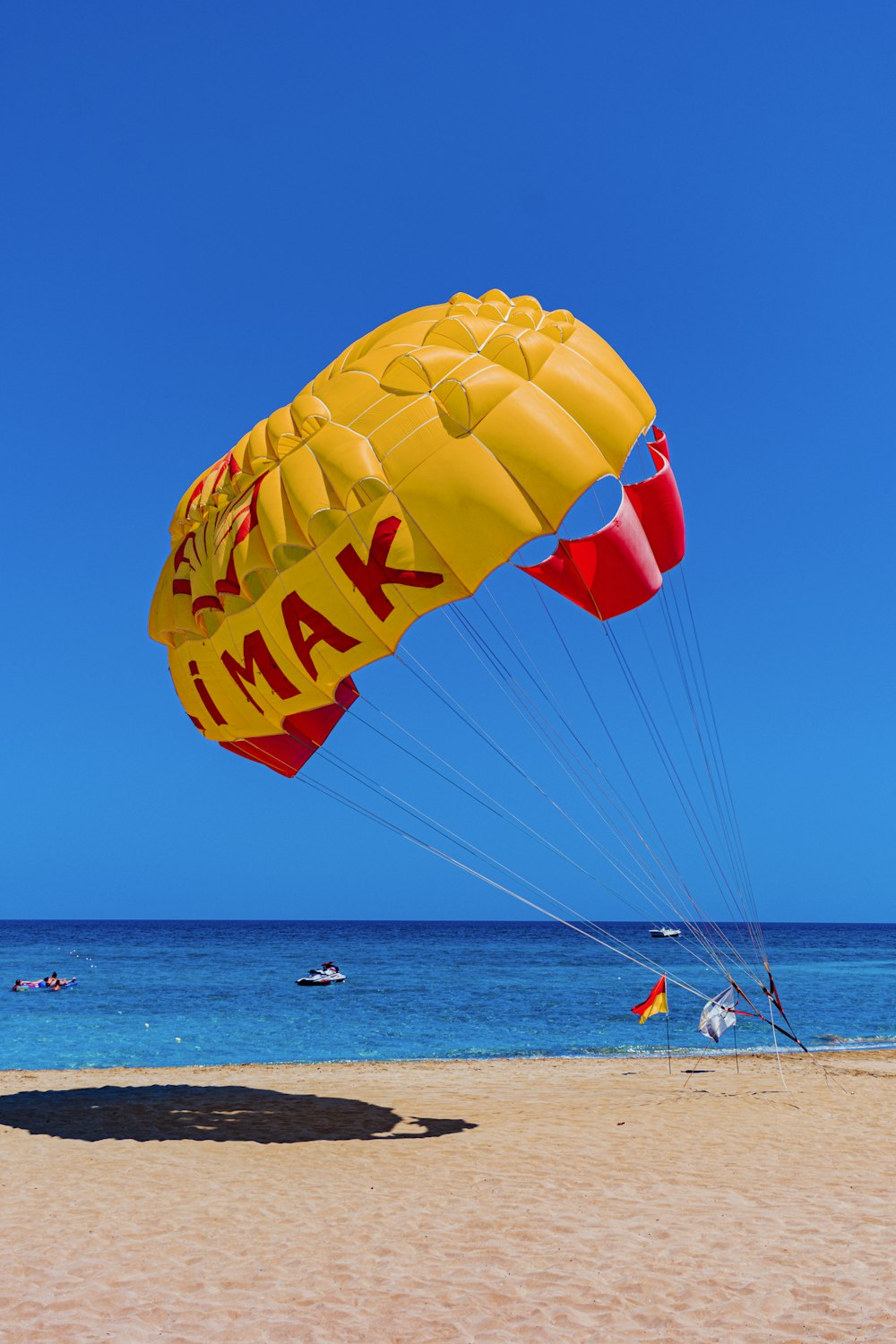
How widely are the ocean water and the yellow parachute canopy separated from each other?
14.2m

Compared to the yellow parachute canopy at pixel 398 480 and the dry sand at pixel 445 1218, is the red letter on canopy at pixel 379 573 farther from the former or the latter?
the dry sand at pixel 445 1218

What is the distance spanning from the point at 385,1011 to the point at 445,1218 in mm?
23701

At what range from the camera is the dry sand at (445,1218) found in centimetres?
549

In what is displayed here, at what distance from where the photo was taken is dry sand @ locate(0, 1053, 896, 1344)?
5.49 m

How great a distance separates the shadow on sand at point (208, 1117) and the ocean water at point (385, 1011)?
734 cm

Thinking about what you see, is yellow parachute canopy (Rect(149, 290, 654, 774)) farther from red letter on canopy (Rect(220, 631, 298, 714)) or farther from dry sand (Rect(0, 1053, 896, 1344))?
dry sand (Rect(0, 1053, 896, 1344))

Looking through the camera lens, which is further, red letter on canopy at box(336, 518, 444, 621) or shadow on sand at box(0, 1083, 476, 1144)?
shadow on sand at box(0, 1083, 476, 1144)

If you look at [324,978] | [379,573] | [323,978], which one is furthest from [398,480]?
[324,978]

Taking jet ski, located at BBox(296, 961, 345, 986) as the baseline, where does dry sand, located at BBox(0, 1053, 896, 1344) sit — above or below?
above

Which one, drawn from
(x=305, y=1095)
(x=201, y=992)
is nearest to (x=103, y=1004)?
(x=201, y=992)

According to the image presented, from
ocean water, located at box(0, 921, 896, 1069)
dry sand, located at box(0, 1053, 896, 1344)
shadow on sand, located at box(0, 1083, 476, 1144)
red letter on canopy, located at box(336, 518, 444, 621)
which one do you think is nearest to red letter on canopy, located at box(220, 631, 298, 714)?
red letter on canopy, located at box(336, 518, 444, 621)

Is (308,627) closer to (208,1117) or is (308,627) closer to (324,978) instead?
(208,1117)

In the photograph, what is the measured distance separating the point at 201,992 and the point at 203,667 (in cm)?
3053

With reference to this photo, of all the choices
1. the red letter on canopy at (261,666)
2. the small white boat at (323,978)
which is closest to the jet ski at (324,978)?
the small white boat at (323,978)
